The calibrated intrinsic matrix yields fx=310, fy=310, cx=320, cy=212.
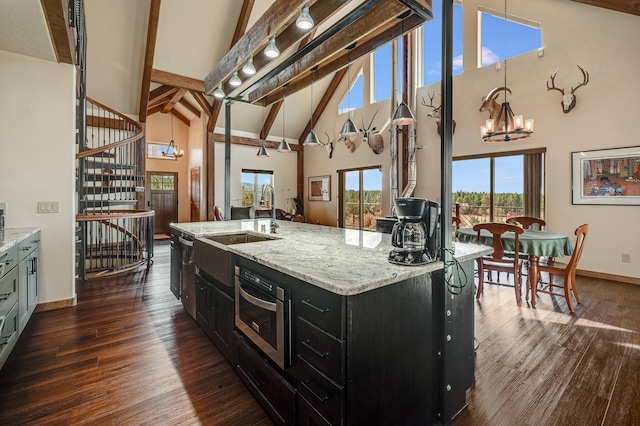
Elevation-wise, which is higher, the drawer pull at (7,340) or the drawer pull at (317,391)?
the drawer pull at (317,391)

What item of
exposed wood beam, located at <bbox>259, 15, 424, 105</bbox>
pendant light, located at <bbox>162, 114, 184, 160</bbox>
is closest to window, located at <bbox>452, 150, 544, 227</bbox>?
exposed wood beam, located at <bbox>259, 15, 424, 105</bbox>

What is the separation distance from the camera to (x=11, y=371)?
217 cm

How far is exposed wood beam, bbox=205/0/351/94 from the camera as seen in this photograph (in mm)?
2034

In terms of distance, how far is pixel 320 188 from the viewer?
384 inches

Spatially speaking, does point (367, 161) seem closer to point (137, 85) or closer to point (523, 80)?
point (523, 80)

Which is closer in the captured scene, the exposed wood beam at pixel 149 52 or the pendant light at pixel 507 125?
the pendant light at pixel 507 125

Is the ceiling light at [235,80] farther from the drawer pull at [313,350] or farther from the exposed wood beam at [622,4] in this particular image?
the exposed wood beam at [622,4]

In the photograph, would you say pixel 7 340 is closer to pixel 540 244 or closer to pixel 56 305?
pixel 56 305

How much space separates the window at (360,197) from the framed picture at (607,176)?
4063mm

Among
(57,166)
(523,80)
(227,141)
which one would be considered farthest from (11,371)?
(523,80)

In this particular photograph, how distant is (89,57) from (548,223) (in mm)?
9048

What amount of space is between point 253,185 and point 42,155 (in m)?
6.48

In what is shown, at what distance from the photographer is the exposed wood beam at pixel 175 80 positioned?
22.4ft

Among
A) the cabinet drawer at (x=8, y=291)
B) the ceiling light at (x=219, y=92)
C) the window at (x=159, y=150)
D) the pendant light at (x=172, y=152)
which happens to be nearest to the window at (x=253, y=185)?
the pendant light at (x=172, y=152)
